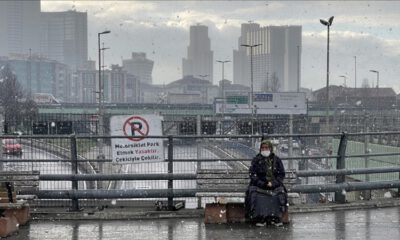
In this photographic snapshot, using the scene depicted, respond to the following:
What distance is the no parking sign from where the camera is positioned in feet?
33.4

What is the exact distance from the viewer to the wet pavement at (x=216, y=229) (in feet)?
27.4

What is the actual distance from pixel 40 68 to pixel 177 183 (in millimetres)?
160190

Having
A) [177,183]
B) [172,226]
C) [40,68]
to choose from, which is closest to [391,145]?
[177,183]

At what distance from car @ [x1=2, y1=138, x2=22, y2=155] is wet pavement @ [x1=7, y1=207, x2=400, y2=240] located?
1.85 meters

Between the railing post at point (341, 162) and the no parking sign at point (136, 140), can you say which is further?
the railing post at point (341, 162)

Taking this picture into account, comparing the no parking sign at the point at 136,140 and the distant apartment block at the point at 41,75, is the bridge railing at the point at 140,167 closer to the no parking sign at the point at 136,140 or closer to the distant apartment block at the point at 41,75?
the no parking sign at the point at 136,140

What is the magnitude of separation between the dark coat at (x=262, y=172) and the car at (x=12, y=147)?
4.79m

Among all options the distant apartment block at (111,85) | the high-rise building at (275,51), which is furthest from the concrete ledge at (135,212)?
the distant apartment block at (111,85)

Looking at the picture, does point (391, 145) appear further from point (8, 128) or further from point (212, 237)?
point (8, 128)

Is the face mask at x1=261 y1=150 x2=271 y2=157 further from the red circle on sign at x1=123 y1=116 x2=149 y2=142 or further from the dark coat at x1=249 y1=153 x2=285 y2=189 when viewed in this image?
the red circle on sign at x1=123 y1=116 x2=149 y2=142

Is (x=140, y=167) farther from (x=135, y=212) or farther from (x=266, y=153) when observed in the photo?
(x=266, y=153)

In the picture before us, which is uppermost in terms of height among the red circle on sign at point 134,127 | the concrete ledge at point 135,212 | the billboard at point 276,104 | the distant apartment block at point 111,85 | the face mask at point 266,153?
the distant apartment block at point 111,85

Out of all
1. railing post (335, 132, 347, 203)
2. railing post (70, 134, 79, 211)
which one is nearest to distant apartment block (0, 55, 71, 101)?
railing post (70, 134, 79, 211)

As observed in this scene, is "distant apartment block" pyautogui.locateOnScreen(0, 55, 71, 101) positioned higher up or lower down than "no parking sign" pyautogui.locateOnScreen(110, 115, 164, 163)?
higher up
